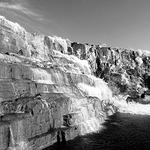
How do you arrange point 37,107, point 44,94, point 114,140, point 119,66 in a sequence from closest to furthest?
point 37,107
point 114,140
point 44,94
point 119,66

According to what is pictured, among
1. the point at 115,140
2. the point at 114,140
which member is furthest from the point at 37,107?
the point at 115,140

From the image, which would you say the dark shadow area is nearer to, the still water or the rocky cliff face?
the still water

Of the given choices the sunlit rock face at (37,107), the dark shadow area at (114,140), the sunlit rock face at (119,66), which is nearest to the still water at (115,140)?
the dark shadow area at (114,140)

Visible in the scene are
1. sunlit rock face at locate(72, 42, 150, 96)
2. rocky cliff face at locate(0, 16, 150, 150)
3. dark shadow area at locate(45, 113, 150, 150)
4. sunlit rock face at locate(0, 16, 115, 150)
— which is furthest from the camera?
sunlit rock face at locate(72, 42, 150, 96)

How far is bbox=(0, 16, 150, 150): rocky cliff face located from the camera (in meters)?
26.6

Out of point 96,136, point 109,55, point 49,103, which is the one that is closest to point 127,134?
point 96,136

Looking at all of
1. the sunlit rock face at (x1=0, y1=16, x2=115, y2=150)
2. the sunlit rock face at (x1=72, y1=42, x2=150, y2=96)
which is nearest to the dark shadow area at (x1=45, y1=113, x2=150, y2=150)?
the sunlit rock face at (x1=0, y1=16, x2=115, y2=150)

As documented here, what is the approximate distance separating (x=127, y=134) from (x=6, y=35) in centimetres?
5673

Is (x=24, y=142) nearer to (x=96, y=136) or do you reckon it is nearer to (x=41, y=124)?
(x=41, y=124)

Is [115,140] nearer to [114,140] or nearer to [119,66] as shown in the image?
[114,140]

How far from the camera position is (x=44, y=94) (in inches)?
1478

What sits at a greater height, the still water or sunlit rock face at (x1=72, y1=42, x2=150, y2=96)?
sunlit rock face at (x1=72, y1=42, x2=150, y2=96)

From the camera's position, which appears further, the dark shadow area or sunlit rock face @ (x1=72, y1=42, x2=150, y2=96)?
sunlit rock face @ (x1=72, y1=42, x2=150, y2=96)

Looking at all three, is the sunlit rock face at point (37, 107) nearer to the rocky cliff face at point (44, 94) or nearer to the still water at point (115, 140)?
the rocky cliff face at point (44, 94)
